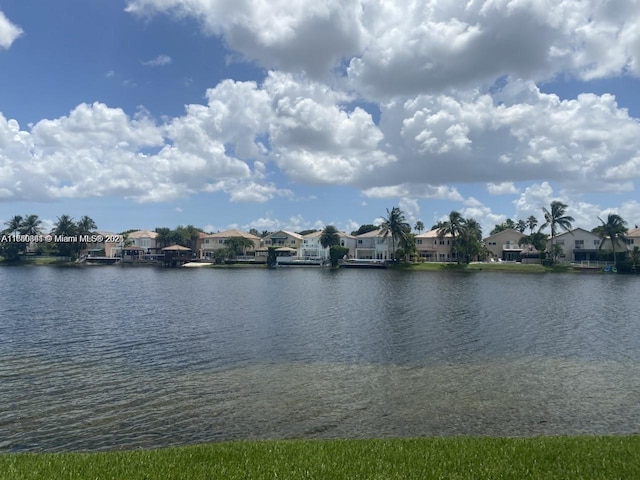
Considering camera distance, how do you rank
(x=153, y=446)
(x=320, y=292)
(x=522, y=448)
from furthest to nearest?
(x=320, y=292), (x=153, y=446), (x=522, y=448)

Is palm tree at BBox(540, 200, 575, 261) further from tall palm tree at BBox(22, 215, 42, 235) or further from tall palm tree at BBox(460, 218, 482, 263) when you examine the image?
tall palm tree at BBox(22, 215, 42, 235)

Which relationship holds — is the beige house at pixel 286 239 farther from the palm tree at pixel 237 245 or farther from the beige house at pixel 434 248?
the beige house at pixel 434 248

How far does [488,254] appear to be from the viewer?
454 ft

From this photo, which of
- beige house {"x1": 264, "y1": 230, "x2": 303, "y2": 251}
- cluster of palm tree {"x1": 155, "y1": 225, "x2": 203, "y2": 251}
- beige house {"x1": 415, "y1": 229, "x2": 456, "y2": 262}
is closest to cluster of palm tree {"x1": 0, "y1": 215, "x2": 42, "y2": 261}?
cluster of palm tree {"x1": 155, "y1": 225, "x2": 203, "y2": 251}

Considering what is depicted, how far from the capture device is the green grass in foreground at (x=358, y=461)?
29.4 feet

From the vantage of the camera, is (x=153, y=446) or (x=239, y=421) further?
(x=239, y=421)

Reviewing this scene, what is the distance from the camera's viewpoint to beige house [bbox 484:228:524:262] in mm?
137875

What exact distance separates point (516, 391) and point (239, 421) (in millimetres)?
11792

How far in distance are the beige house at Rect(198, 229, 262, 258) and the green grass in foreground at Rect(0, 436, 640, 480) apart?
15153 cm

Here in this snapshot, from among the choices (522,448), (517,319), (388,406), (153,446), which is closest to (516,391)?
(388,406)

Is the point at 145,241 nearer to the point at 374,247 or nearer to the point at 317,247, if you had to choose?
the point at 317,247

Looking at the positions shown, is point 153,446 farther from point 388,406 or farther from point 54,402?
point 388,406

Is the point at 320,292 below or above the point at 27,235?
below

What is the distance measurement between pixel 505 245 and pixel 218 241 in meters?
97.0
